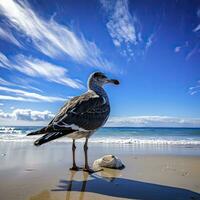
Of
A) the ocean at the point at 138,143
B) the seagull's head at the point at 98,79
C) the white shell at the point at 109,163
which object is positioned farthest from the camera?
the ocean at the point at 138,143

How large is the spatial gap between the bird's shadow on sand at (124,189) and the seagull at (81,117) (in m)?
0.84

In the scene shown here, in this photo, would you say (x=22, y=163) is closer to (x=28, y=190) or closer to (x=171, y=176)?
(x=28, y=190)

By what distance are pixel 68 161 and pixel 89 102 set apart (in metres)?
2.13

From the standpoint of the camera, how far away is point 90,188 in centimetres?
441

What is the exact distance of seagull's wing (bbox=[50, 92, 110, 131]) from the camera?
539 centimetres

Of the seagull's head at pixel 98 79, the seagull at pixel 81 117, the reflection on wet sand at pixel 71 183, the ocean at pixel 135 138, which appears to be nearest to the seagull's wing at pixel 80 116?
the seagull at pixel 81 117

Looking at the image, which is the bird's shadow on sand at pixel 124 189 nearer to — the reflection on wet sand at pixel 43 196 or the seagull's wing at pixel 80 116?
the reflection on wet sand at pixel 43 196

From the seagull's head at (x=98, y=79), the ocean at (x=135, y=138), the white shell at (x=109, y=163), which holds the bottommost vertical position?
the white shell at (x=109, y=163)

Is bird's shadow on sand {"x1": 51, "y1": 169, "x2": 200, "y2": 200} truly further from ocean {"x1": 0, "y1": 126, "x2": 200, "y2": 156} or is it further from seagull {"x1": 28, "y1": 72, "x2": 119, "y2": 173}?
ocean {"x1": 0, "y1": 126, "x2": 200, "y2": 156}

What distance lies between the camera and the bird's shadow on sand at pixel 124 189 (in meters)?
3.99

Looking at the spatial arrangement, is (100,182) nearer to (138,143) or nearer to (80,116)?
(80,116)

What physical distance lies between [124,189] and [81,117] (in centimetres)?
191

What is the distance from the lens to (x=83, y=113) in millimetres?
5805

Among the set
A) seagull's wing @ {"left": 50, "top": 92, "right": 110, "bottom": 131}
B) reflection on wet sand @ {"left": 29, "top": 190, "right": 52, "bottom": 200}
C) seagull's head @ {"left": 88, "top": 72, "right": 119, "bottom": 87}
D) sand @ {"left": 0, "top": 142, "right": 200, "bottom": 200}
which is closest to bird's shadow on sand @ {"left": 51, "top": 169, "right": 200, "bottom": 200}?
sand @ {"left": 0, "top": 142, "right": 200, "bottom": 200}
